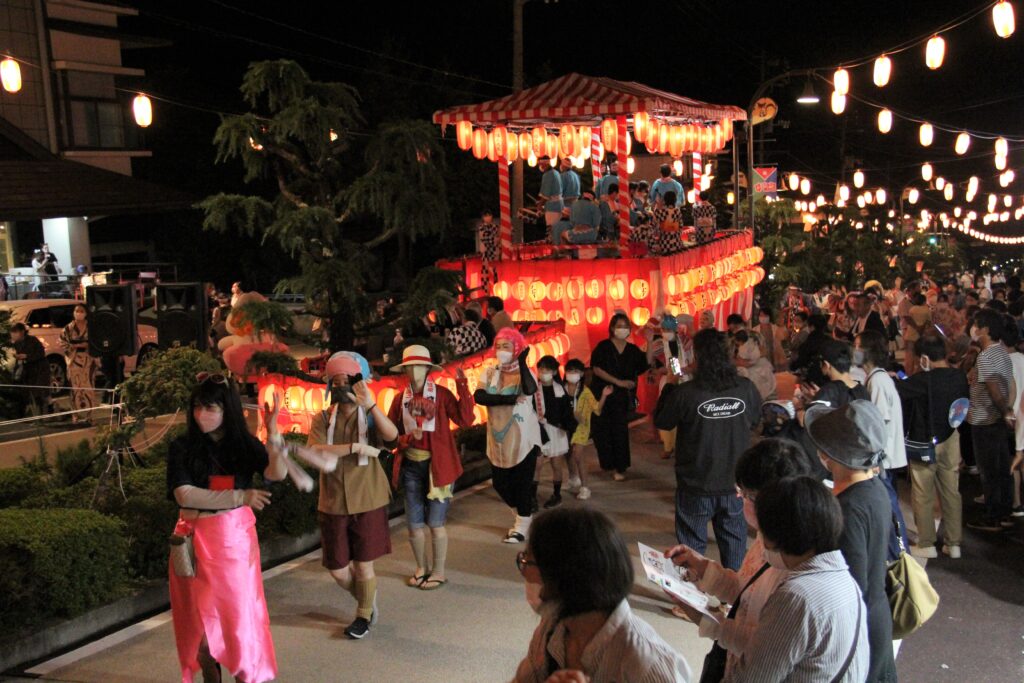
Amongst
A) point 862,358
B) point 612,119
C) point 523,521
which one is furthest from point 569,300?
point 862,358

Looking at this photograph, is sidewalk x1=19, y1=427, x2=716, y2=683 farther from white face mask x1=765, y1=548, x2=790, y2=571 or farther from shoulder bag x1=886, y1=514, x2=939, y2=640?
white face mask x1=765, y1=548, x2=790, y2=571

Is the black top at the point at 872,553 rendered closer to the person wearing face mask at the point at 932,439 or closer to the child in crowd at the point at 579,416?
the person wearing face mask at the point at 932,439

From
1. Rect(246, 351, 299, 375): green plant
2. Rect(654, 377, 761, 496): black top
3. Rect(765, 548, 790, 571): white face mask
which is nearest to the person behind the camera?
Rect(765, 548, 790, 571): white face mask

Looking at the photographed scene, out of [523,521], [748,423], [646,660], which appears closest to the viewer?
[646,660]

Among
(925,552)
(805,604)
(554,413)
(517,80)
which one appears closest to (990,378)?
(925,552)

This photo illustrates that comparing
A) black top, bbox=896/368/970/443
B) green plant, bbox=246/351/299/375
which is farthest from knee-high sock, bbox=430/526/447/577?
green plant, bbox=246/351/299/375

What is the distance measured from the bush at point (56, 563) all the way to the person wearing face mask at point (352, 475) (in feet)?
4.92

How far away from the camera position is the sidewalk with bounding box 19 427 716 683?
20.1 ft

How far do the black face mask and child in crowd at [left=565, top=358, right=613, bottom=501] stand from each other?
12.9ft

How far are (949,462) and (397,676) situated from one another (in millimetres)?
4688

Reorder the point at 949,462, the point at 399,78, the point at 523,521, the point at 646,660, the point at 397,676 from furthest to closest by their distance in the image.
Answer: the point at 399,78, the point at 523,521, the point at 949,462, the point at 397,676, the point at 646,660

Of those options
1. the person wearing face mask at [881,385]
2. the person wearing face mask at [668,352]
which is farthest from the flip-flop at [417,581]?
the person wearing face mask at [668,352]

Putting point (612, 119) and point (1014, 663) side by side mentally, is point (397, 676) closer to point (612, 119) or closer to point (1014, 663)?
point (1014, 663)

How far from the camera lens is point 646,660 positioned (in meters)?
2.71
